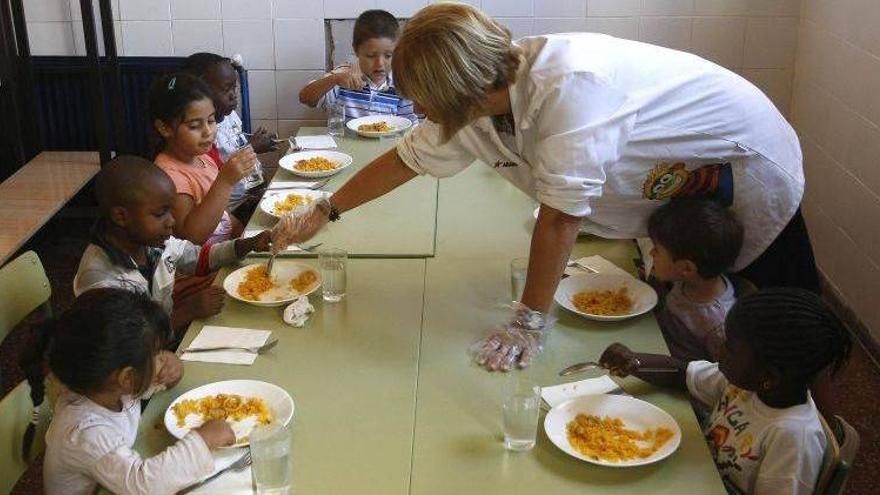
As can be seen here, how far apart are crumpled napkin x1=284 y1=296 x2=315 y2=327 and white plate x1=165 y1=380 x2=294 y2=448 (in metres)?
0.33

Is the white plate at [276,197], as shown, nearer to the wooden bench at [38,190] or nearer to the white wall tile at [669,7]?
the wooden bench at [38,190]

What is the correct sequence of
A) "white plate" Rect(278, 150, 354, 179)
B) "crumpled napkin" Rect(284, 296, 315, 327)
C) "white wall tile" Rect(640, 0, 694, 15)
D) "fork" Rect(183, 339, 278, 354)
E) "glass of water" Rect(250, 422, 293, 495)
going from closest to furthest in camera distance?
"glass of water" Rect(250, 422, 293, 495), "fork" Rect(183, 339, 278, 354), "crumpled napkin" Rect(284, 296, 315, 327), "white plate" Rect(278, 150, 354, 179), "white wall tile" Rect(640, 0, 694, 15)

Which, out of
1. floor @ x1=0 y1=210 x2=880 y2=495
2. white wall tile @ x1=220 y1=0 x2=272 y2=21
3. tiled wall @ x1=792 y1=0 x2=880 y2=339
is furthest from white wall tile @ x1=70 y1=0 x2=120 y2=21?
tiled wall @ x1=792 y1=0 x2=880 y2=339

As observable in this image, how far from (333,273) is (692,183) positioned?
95 cm

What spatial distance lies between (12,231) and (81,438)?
88.0 inches

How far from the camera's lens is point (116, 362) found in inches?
70.7

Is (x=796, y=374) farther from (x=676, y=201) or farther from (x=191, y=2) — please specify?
(x=191, y=2)

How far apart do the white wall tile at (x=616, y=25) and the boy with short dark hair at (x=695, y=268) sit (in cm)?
246

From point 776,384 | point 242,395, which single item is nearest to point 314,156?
point 242,395

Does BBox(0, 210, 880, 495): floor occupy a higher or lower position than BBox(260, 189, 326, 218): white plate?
lower

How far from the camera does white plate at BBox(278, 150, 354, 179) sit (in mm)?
3428

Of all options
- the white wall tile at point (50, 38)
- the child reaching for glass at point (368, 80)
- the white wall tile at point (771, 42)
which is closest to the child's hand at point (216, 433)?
the child reaching for glass at point (368, 80)

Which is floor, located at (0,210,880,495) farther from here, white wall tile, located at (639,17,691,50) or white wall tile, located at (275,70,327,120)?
white wall tile, located at (639,17,691,50)

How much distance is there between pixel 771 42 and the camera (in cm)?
468
